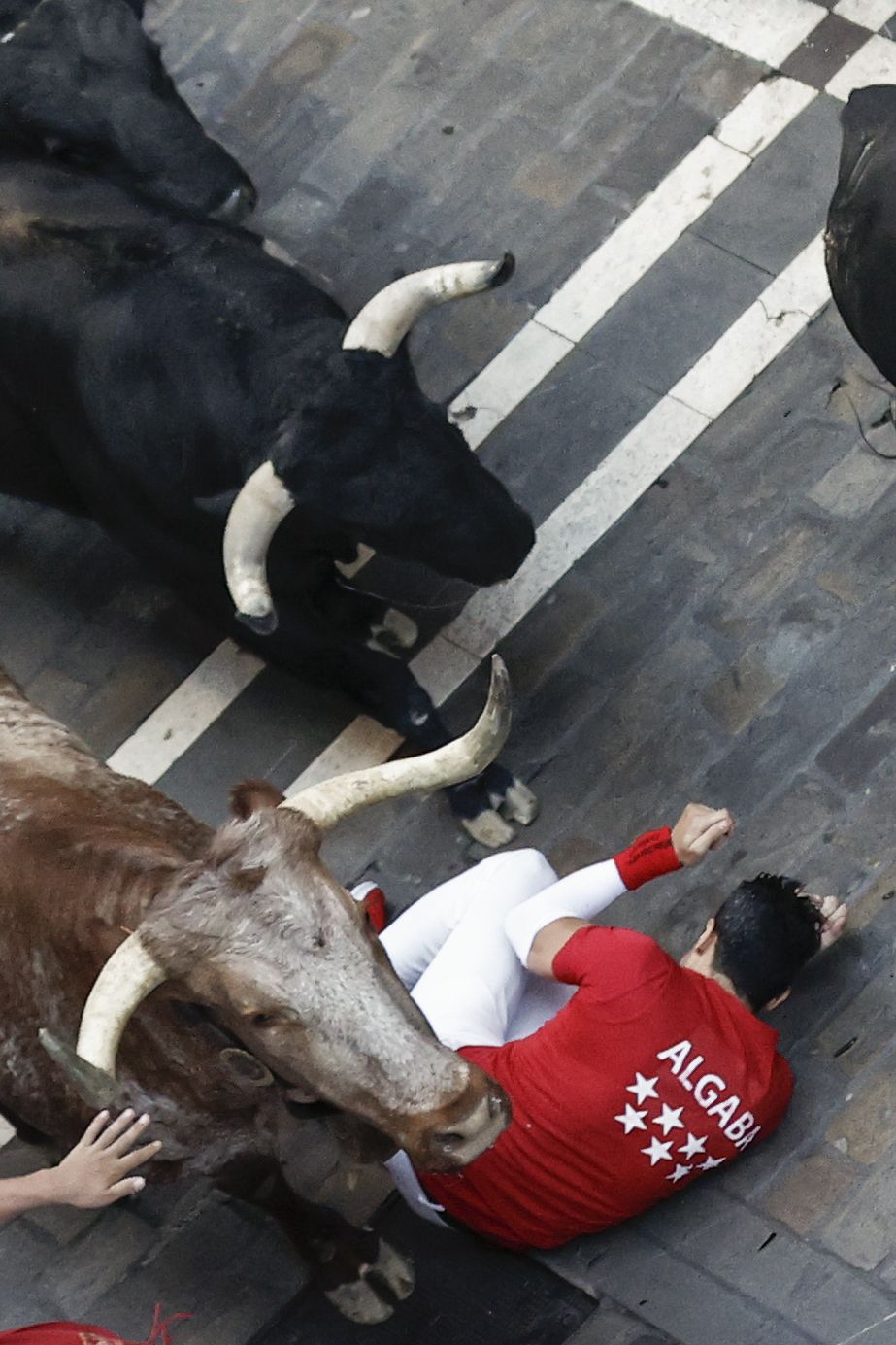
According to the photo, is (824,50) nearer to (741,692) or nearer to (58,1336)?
(741,692)

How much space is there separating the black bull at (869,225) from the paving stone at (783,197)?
1.46 meters

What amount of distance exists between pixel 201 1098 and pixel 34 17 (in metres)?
4.71

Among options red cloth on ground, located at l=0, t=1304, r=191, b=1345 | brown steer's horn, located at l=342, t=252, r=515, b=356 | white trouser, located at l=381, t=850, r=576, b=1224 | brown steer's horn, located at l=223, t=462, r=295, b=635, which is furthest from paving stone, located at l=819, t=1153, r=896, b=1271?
brown steer's horn, located at l=342, t=252, r=515, b=356

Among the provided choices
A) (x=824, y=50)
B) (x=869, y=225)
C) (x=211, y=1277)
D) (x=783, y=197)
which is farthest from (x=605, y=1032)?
(x=824, y=50)

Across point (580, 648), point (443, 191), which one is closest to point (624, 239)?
point (443, 191)

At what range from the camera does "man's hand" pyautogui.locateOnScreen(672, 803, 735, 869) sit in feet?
18.6

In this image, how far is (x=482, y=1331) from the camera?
19.1ft

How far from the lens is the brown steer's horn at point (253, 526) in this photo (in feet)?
20.5

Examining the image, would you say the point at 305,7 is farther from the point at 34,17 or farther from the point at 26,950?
the point at 26,950

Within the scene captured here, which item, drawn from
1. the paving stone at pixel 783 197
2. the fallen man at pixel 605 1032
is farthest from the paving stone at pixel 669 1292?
the paving stone at pixel 783 197

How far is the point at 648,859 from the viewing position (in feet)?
19.1

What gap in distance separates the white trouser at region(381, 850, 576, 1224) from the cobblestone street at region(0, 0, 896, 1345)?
0.53m

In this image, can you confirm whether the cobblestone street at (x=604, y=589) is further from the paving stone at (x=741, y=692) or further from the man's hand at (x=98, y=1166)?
the man's hand at (x=98, y=1166)

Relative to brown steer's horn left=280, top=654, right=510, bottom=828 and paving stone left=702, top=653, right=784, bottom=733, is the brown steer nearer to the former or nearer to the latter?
brown steer's horn left=280, top=654, right=510, bottom=828
